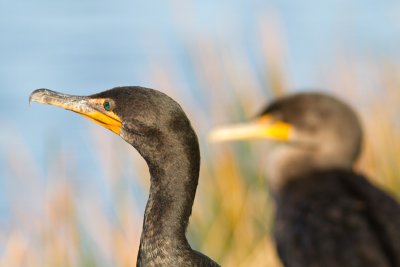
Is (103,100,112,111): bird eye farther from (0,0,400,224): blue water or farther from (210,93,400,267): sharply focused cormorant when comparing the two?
(0,0,400,224): blue water

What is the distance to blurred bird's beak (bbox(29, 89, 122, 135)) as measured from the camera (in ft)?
12.9

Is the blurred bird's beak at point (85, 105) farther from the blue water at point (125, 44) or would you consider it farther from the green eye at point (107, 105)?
the blue water at point (125, 44)

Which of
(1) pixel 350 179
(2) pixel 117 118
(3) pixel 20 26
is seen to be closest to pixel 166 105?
(2) pixel 117 118

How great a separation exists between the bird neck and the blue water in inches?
211

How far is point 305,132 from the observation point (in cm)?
827

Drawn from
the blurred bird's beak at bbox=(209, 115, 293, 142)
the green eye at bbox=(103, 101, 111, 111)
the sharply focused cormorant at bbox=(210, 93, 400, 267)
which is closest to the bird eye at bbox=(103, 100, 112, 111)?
the green eye at bbox=(103, 101, 111, 111)

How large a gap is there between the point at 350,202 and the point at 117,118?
307 cm

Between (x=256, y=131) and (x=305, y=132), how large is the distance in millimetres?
527

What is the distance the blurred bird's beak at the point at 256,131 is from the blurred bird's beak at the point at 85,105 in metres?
3.57

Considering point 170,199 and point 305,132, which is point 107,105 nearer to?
point 170,199

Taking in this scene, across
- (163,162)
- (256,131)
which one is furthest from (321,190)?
(163,162)

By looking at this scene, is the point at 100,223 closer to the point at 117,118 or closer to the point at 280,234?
the point at 280,234

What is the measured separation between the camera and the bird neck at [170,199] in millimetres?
3762

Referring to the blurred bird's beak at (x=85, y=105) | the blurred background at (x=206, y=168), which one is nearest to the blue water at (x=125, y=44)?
the blurred background at (x=206, y=168)
